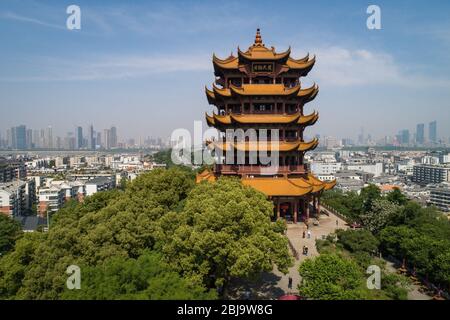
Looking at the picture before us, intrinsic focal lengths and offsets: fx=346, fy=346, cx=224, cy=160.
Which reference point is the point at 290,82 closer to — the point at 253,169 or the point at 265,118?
the point at 265,118

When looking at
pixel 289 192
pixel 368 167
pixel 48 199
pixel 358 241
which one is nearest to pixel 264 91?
pixel 289 192

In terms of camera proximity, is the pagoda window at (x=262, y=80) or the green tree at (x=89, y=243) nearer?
the green tree at (x=89, y=243)

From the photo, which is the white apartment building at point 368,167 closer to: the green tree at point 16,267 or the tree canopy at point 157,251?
the tree canopy at point 157,251

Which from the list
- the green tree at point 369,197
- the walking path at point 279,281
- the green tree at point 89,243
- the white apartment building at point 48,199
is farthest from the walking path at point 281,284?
the white apartment building at point 48,199

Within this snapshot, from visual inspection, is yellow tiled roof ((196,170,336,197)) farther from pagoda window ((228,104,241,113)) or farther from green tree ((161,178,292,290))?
green tree ((161,178,292,290))

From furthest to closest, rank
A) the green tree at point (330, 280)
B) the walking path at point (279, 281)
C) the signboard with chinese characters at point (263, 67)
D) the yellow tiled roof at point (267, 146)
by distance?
the signboard with chinese characters at point (263, 67)
the yellow tiled roof at point (267, 146)
the walking path at point (279, 281)
the green tree at point (330, 280)

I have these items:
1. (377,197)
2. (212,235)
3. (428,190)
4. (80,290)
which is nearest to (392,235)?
(377,197)
